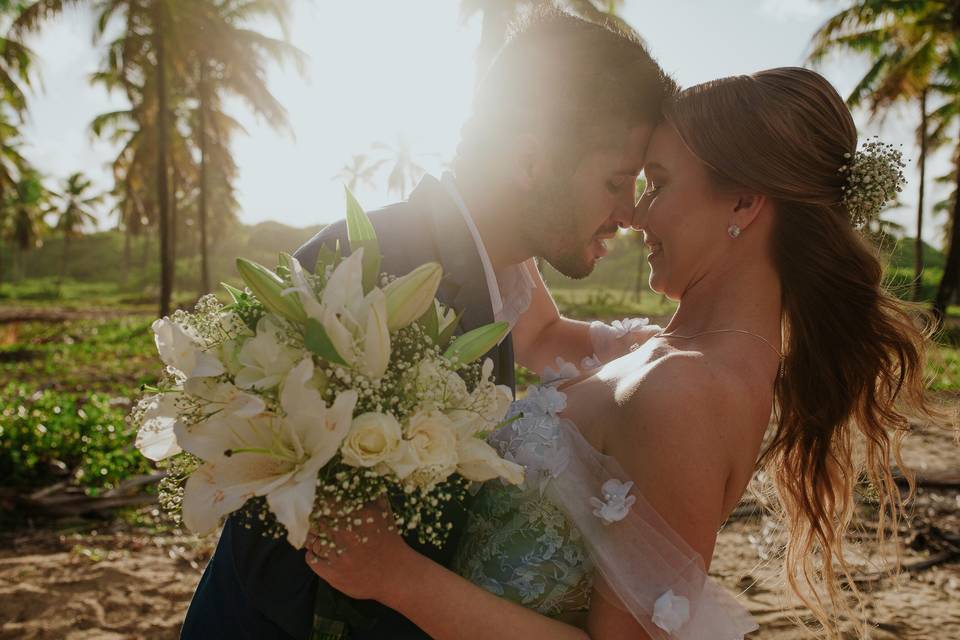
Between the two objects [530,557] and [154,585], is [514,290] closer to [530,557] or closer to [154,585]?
[530,557]

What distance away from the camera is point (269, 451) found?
1.23 m

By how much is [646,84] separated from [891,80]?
58.8ft

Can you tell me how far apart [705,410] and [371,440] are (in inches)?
36.4

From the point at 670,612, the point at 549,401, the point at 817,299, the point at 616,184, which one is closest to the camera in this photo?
the point at 670,612

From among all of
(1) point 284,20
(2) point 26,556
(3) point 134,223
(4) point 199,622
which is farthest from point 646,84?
(3) point 134,223

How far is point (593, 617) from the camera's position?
180 centimetres

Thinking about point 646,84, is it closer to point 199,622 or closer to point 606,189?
point 606,189

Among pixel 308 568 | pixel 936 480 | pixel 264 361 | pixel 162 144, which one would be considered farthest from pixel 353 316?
pixel 162 144

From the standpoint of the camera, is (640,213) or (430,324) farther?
(640,213)

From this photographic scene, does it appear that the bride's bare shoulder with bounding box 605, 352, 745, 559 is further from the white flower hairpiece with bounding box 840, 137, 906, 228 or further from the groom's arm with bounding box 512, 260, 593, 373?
the groom's arm with bounding box 512, 260, 593, 373

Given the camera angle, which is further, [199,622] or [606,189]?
[606,189]

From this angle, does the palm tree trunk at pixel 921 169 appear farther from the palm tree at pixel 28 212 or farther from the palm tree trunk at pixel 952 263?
the palm tree at pixel 28 212

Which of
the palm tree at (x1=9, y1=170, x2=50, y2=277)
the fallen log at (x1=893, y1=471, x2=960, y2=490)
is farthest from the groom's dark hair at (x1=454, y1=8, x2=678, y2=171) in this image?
the palm tree at (x1=9, y1=170, x2=50, y2=277)

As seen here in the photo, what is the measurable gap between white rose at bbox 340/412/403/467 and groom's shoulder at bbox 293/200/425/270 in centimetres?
92
